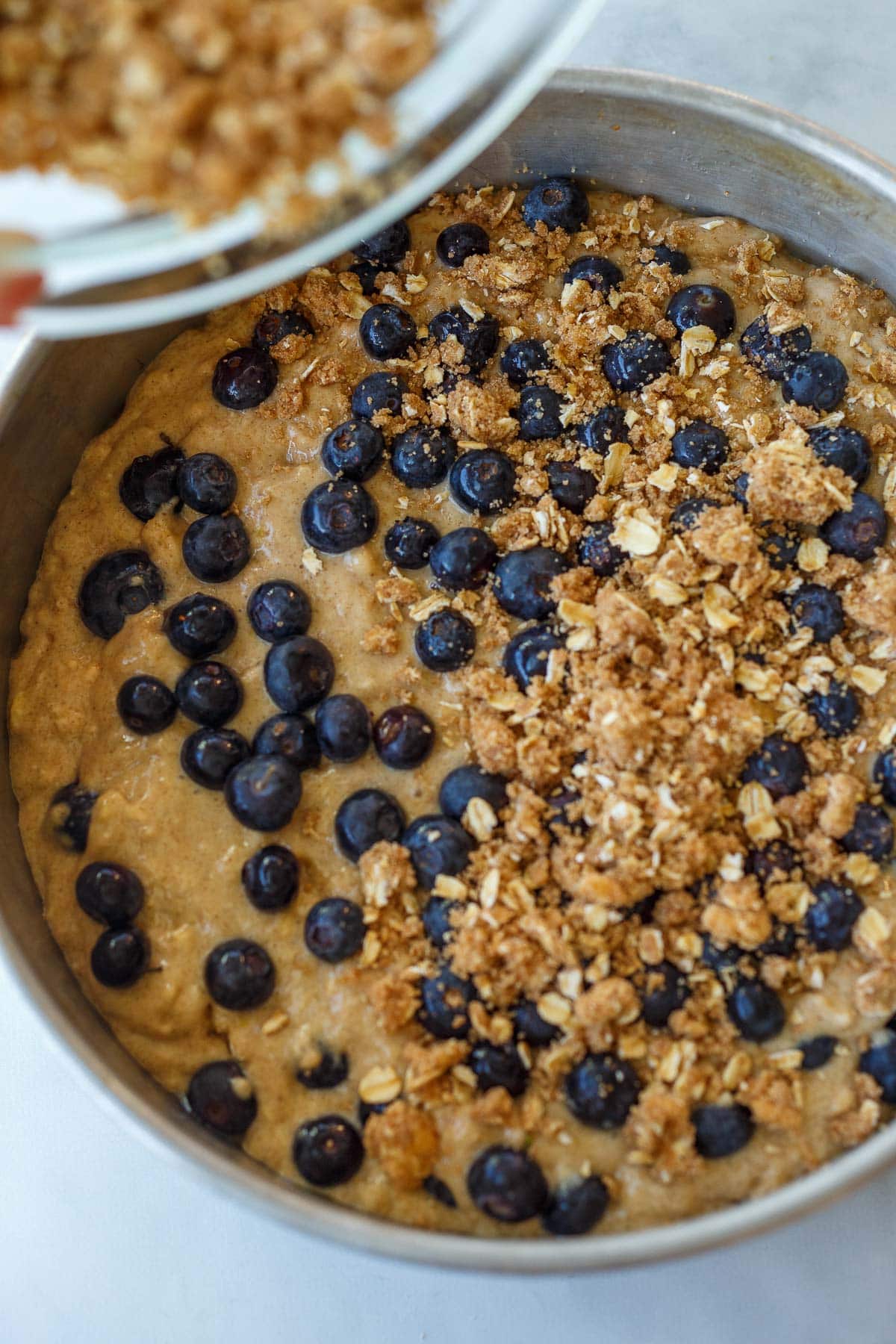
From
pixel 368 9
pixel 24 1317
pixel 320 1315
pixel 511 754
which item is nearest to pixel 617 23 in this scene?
pixel 368 9

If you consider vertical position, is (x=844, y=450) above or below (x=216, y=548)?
above

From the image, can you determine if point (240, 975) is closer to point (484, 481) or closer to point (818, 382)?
point (484, 481)

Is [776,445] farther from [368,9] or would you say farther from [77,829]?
[77,829]

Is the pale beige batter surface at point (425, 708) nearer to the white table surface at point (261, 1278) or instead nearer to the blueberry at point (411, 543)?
the blueberry at point (411, 543)

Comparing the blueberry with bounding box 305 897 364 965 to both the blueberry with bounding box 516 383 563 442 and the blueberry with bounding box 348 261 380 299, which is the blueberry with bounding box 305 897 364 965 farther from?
the blueberry with bounding box 348 261 380 299

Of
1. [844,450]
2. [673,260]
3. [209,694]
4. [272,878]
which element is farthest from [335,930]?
[673,260]

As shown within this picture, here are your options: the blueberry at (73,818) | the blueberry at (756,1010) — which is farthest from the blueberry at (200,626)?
the blueberry at (756,1010)

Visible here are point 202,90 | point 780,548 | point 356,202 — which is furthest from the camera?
point 780,548
